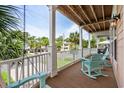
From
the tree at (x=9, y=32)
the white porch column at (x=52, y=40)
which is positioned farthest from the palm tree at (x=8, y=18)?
the white porch column at (x=52, y=40)

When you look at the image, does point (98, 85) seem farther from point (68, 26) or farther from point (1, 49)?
point (68, 26)

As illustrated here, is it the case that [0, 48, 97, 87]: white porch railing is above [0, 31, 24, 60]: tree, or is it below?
below

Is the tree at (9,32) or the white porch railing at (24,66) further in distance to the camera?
the white porch railing at (24,66)

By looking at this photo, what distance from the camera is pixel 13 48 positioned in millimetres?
1406

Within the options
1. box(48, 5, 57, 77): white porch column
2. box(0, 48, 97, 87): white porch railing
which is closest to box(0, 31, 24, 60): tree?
box(0, 48, 97, 87): white porch railing

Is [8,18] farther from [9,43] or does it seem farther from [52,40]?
[52,40]

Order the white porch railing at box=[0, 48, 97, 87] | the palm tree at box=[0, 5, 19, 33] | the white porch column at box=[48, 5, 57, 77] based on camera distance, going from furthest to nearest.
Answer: the white porch column at box=[48, 5, 57, 77] → the white porch railing at box=[0, 48, 97, 87] → the palm tree at box=[0, 5, 19, 33]

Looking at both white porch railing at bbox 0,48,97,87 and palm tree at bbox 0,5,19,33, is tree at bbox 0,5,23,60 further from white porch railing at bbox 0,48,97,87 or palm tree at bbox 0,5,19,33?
white porch railing at bbox 0,48,97,87

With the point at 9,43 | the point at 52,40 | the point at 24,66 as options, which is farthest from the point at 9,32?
the point at 52,40

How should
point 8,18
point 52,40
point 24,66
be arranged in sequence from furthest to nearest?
1. point 52,40
2. point 24,66
3. point 8,18

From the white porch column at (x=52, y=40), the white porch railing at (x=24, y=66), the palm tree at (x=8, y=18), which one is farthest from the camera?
the white porch column at (x=52, y=40)

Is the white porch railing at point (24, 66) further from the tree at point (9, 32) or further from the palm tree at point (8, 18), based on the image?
the palm tree at point (8, 18)
